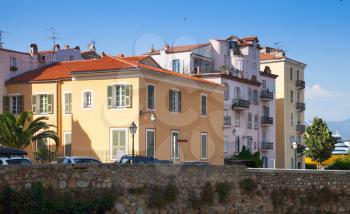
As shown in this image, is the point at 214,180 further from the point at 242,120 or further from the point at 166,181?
the point at 242,120

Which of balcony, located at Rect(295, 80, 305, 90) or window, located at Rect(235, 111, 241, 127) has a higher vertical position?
balcony, located at Rect(295, 80, 305, 90)

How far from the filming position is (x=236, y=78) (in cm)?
6988

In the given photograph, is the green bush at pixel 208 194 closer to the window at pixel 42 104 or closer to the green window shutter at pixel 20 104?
the window at pixel 42 104

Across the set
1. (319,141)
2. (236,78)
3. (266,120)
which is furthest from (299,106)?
(236,78)

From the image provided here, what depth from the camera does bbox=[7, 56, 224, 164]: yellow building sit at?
48188 millimetres

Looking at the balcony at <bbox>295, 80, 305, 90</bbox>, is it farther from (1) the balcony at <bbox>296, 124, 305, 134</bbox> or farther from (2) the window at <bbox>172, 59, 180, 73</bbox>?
(2) the window at <bbox>172, 59, 180, 73</bbox>

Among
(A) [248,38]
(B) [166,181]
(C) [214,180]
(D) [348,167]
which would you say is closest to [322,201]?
(C) [214,180]

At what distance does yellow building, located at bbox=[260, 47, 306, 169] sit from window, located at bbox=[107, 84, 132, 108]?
125ft

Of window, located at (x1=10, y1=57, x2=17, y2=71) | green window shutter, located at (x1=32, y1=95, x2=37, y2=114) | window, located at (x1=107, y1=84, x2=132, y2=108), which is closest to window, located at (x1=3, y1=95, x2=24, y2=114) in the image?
green window shutter, located at (x1=32, y1=95, x2=37, y2=114)

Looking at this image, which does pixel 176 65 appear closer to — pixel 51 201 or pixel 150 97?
pixel 150 97

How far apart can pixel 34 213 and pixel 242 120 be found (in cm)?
4907

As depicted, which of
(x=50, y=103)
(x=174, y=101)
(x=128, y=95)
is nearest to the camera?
(x=128, y=95)

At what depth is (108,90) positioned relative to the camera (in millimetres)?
48844

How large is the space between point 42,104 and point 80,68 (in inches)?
188
